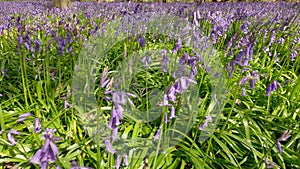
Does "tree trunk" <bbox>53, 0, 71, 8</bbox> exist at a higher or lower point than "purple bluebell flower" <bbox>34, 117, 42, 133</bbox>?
higher

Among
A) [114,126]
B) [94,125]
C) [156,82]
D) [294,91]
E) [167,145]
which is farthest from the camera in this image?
[156,82]

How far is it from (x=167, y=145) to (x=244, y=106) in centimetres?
112

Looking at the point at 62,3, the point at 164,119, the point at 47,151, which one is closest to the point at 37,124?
the point at 47,151

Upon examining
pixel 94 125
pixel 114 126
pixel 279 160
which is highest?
pixel 114 126

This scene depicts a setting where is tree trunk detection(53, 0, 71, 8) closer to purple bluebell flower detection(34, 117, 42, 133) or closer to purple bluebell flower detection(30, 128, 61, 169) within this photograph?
purple bluebell flower detection(34, 117, 42, 133)

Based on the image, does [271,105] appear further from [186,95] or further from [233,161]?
[233,161]

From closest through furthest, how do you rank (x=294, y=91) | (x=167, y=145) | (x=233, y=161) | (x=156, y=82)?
(x=233, y=161)
(x=167, y=145)
(x=294, y=91)
(x=156, y=82)

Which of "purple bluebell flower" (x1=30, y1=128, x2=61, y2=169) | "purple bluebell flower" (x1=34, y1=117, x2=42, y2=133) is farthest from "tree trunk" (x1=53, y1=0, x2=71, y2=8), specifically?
"purple bluebell flower" (x1=30, y1=128, x2=61, y2=169)

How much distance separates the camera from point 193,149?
6.75 ft

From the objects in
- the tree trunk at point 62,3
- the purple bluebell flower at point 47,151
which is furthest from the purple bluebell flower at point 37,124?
the tree trunk at point 62,3

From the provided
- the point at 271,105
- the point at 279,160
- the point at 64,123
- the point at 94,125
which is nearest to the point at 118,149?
the point at 94,125

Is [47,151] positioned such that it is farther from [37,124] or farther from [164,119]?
[164,119]

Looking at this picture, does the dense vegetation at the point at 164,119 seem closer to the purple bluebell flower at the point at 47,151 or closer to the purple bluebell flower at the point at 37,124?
the purple bluebell flower at the point at 37,124

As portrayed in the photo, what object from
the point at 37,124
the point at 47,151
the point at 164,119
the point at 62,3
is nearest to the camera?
the point at 47,151
